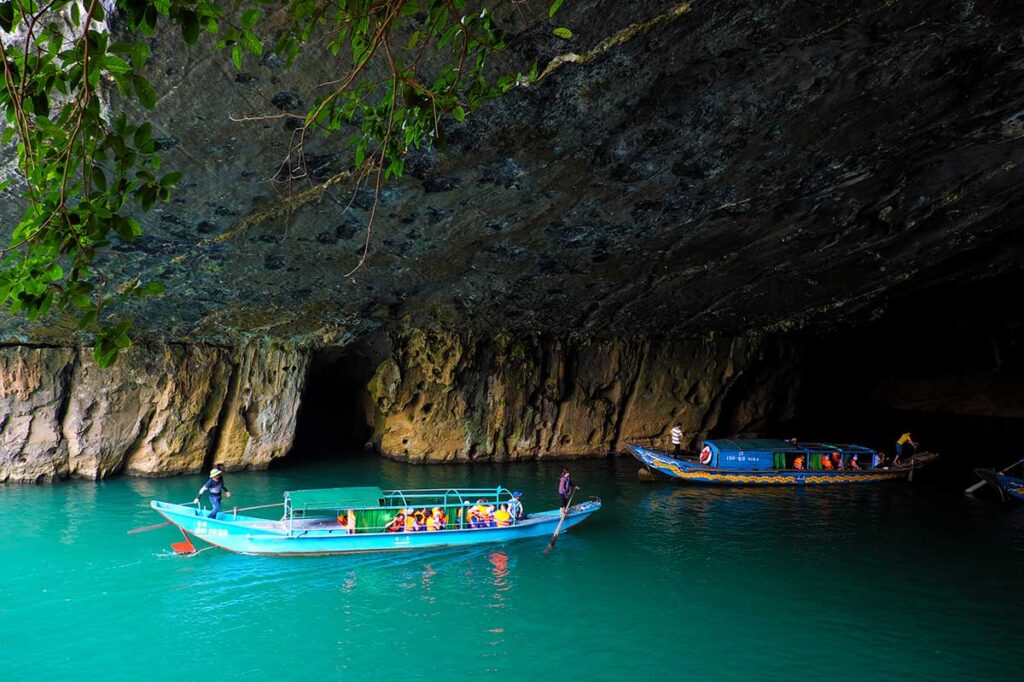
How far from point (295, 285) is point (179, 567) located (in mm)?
7281

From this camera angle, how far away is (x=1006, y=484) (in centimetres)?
1739

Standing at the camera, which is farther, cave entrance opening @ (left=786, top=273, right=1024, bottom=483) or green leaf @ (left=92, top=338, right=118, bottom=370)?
cave entrance opening @ (left=786, top=273, right=1024, bottom=483)

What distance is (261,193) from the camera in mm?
12227

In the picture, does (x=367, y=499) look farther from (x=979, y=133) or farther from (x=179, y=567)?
(x=979, y=133)

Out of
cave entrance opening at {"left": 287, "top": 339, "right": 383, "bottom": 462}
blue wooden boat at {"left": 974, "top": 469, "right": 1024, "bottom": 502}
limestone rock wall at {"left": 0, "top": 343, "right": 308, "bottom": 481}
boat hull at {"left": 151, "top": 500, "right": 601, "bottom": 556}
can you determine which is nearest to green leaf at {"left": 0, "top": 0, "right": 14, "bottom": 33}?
boat hull at {"left": 151, "top": 500, "right": 601, "bottom": 556}

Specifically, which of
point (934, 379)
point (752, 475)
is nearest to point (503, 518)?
point (752, 475)

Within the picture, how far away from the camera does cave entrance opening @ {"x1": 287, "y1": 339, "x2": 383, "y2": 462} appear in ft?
74.1

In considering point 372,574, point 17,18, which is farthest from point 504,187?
point 17,18

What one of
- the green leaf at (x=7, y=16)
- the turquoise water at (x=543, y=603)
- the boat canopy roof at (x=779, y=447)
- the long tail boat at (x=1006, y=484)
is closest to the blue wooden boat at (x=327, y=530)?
the turquoise water at (x=543, y=603)

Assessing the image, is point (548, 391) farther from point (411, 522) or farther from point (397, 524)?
point (397, 524)

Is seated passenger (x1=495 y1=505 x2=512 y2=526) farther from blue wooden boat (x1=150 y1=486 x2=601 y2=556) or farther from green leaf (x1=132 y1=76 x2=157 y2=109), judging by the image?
green leaf (x1=132 y1=76 x2=157 y2=109)

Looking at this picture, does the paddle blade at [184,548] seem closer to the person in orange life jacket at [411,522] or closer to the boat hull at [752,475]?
the person in orange life jacket at [411,522]

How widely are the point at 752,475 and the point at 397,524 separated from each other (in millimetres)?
11573

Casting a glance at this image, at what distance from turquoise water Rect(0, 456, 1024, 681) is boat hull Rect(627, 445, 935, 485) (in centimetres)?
343
